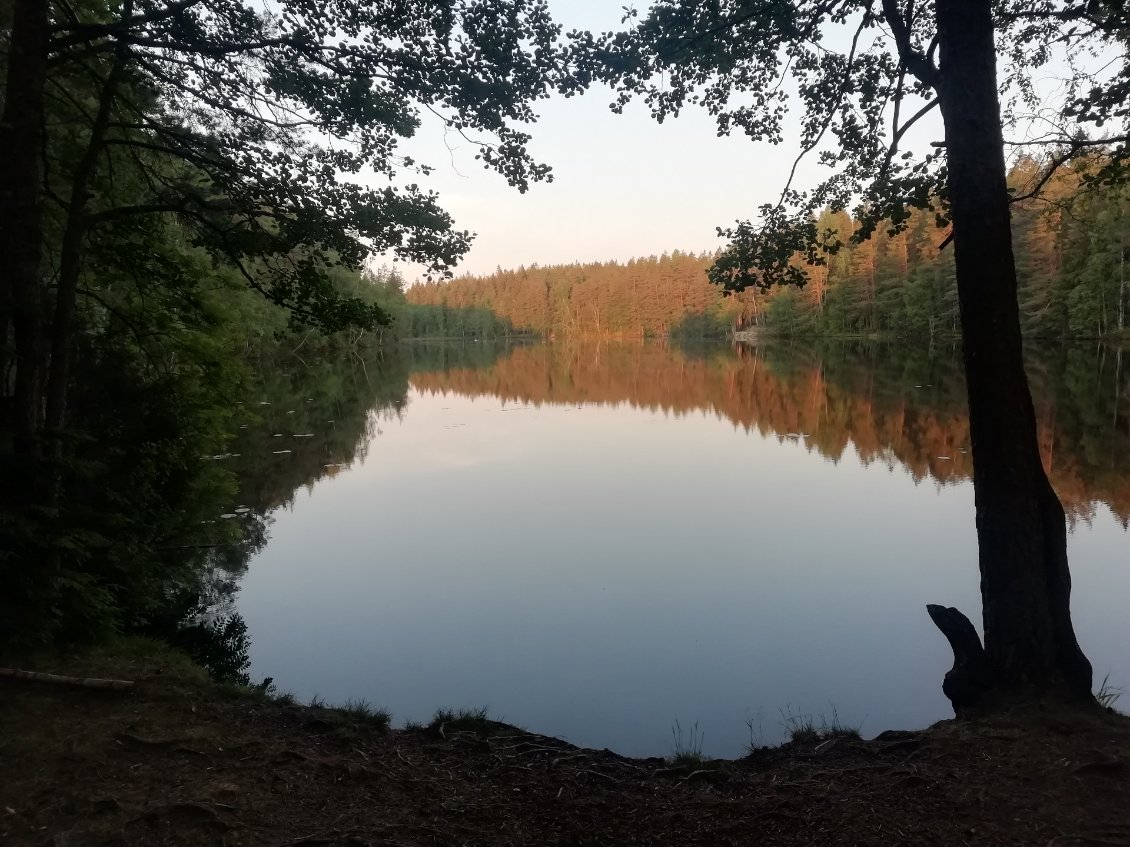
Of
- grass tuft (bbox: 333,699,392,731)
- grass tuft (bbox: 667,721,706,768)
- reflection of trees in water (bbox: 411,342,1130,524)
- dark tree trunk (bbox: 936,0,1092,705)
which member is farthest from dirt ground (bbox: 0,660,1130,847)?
reflection of trees in water (bbox: 411,342,1130,524)

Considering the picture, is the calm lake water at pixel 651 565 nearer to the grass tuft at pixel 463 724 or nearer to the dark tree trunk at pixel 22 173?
the grass tuft at pixel 463 724

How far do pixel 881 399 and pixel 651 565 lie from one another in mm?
20371

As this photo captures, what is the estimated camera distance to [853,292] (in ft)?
243

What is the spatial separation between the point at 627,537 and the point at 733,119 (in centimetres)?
678

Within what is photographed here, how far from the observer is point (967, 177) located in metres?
4.90

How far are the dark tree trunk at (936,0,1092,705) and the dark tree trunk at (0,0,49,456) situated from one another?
20.8 ft

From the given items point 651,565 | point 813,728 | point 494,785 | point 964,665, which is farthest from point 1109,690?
point 494,785

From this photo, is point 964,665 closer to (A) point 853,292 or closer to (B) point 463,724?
(B) point 463,724

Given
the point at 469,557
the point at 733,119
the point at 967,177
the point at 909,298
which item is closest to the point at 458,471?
the point at 469,557

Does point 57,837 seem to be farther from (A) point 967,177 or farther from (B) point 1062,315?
(B) point 1062,315

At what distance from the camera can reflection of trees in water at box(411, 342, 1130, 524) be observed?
52.1 feet

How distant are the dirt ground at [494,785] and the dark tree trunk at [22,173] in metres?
2.37

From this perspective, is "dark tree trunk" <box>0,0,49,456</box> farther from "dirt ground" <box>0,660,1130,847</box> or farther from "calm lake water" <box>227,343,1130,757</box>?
"calm lake water" <box>227,343,1130,757</box>

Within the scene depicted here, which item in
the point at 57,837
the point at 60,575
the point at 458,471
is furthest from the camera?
the point at 458,471
